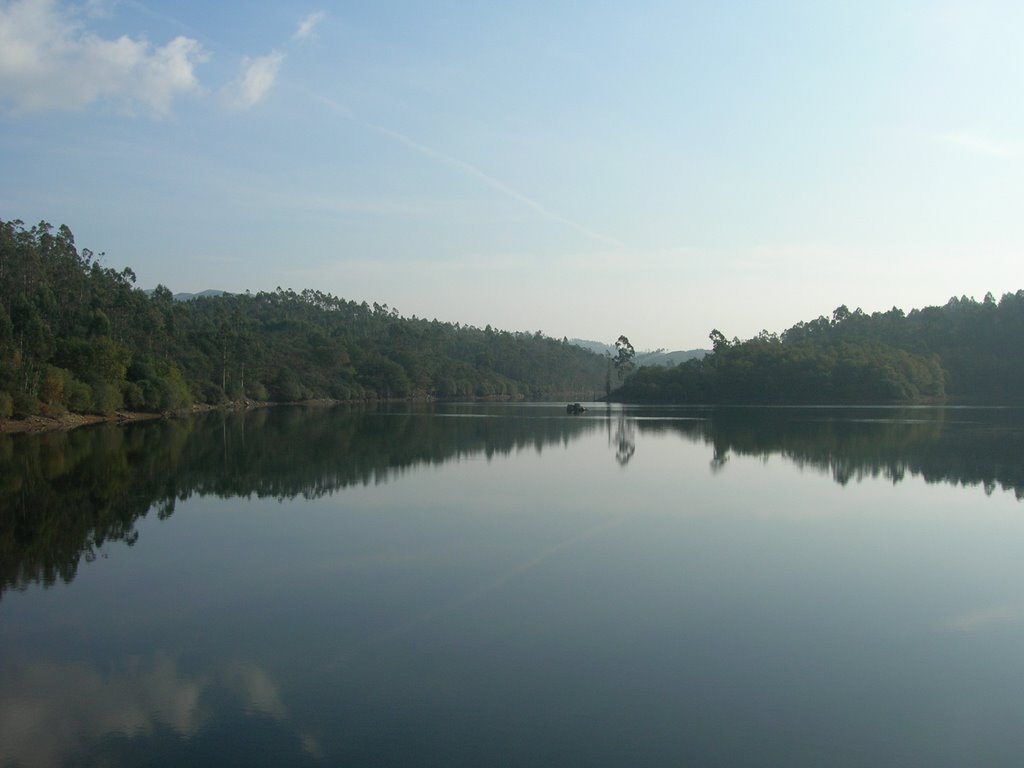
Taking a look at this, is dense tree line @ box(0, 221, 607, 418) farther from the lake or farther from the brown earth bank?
the lake

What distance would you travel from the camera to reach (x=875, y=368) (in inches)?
3875

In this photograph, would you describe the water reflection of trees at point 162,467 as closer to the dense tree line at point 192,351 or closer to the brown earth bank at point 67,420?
the brown earth bank at point 67,420

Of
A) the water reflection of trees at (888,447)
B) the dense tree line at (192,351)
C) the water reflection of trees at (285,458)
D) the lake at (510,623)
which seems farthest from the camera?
the dense tree line at (192,351)

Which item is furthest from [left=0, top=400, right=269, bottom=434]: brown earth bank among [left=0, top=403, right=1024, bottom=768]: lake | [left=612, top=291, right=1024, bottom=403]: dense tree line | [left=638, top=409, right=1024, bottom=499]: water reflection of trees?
[left=612, top=291, right=1024, bottom=403]: dense tree line

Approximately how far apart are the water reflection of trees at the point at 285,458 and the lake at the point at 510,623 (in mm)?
243

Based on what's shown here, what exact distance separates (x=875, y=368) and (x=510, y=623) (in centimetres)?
9735

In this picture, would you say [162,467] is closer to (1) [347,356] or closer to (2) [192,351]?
(2) [192,351]

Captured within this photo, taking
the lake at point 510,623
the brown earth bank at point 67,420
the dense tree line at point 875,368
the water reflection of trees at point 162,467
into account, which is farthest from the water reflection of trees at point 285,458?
the dense tree line at point 875,368

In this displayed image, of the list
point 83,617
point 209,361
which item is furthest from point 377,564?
point 209,361

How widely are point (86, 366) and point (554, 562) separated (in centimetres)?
4897

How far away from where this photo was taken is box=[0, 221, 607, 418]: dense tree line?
50125mm

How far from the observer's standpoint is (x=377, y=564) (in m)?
13.8

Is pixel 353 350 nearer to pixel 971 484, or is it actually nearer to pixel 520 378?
pixel 520 378

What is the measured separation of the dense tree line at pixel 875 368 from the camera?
100438 millimetres
